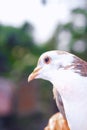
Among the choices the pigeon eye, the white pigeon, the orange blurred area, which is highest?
the pigeon eye

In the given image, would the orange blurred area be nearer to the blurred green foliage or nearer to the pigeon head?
the pigeon head

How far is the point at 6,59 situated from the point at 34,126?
38 centimetres

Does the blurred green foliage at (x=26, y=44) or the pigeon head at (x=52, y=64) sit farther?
the blurred green foliage at (x=26, y=44)

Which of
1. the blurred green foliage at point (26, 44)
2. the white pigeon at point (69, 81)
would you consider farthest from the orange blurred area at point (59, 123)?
the blurred green foliage at point (26, 44)

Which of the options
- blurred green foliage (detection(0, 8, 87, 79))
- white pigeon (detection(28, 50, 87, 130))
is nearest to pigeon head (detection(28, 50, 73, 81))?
white pigeon (detection(28, 50, 87, 130))

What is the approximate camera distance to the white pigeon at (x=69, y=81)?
1.87 ft

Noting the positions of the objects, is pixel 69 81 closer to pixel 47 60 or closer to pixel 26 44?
pixel 47 60

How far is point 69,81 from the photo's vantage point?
569 millimetres

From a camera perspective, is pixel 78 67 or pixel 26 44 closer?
pixel 78 67

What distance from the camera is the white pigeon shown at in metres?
0.57

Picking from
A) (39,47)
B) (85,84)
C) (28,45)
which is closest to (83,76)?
(85,84)

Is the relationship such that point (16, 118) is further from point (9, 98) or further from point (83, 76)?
point (83, 76)

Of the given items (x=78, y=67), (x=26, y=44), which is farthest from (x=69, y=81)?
(x=26, y=44)

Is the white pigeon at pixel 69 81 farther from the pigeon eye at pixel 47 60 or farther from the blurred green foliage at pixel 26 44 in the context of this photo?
the blurred green foliage at pixel 26 44
